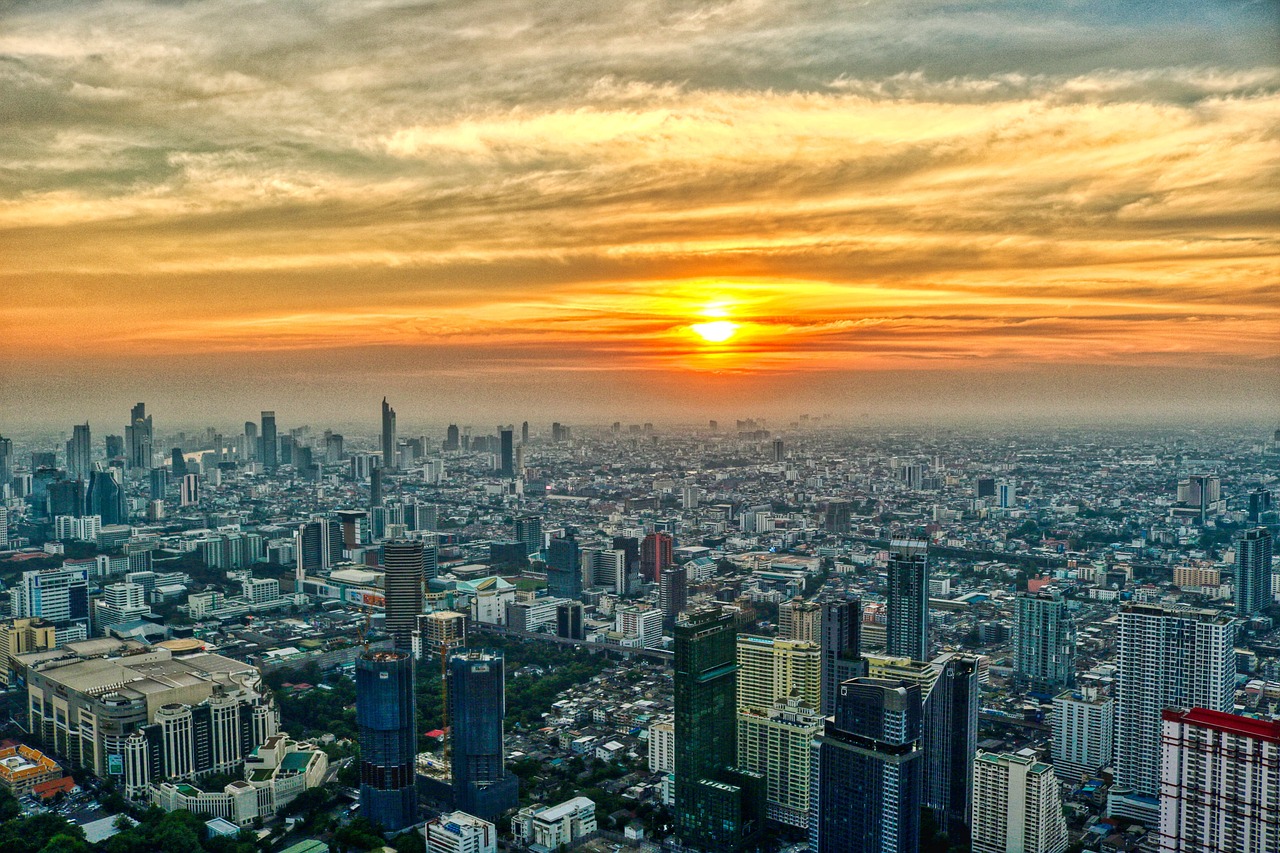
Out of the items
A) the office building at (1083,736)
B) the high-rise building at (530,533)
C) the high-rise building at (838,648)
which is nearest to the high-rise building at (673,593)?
the high-rise building at (530,533)

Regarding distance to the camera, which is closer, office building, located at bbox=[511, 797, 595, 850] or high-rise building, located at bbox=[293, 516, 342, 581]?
office building, located at bbox=[511, 797, 595, 850]

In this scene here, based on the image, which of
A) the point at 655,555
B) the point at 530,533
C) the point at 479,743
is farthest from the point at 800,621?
the point at 530,533

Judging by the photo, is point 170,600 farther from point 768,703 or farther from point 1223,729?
point 1223,729

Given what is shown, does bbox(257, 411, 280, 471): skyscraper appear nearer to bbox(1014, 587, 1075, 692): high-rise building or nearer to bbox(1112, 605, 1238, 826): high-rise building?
bbox(1014, 587, 1075, 692): high-rise building

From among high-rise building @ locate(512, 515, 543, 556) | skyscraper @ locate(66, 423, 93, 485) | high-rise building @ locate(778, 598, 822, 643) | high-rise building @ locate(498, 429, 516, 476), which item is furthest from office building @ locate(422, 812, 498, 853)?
high-rise building @ locate(498, 429, 516, 476)

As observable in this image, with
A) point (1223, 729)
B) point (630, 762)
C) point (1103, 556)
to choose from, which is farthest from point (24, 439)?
point (1103, 556)

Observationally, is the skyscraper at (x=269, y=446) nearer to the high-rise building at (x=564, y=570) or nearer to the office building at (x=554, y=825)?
the high-rise building at (x=564, y=570)
